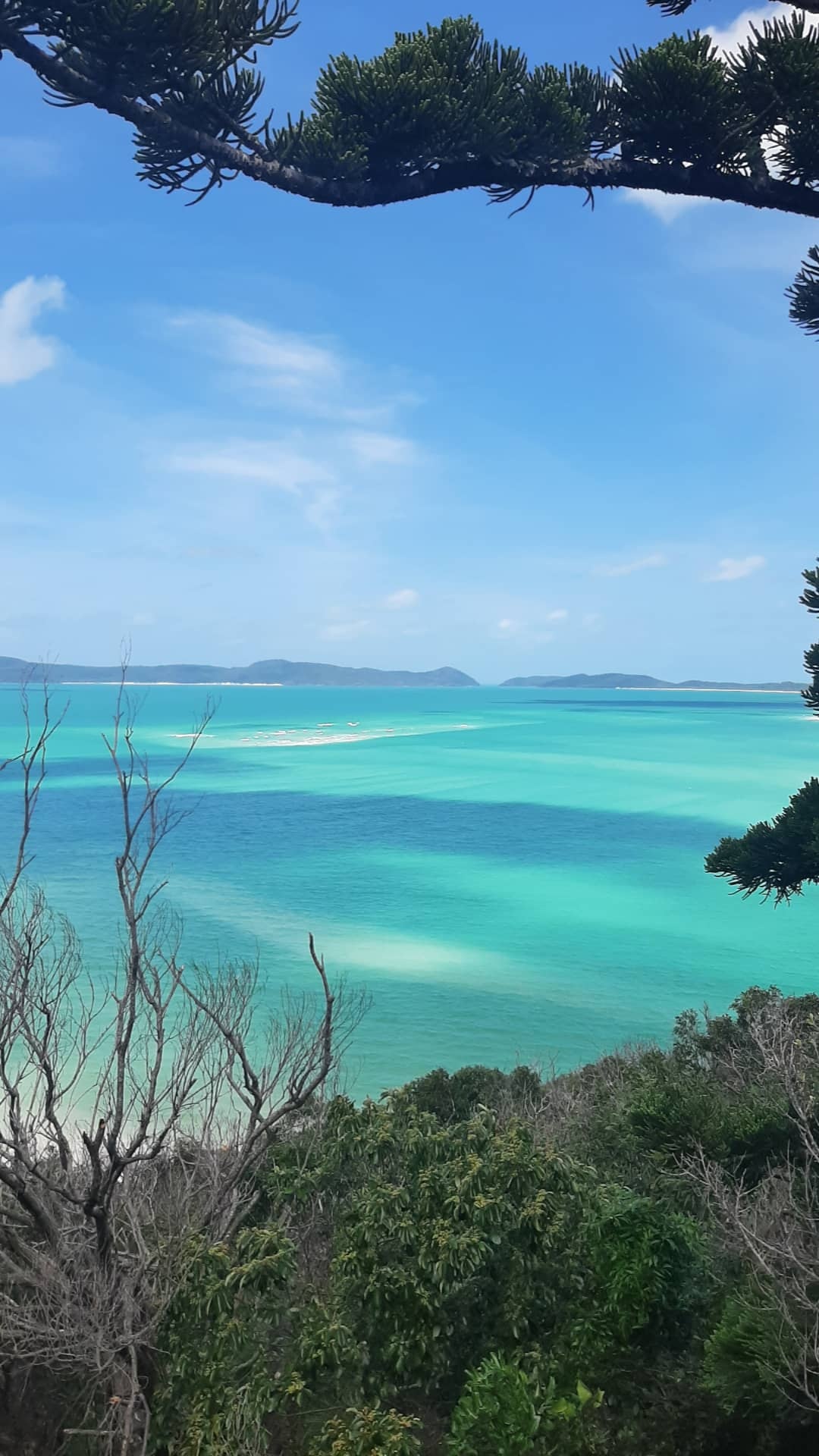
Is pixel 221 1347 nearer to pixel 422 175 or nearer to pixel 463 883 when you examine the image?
pixel 422 175

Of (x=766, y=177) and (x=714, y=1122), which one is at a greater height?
(x=766, y=177)

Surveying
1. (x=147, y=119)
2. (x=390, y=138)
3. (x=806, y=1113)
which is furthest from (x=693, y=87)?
(x=806, y=1113)

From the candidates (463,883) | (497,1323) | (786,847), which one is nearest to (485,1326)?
(497,1323)

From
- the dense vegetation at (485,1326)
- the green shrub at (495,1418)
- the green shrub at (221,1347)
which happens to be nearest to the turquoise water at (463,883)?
the dense vegetation at (485,1326)

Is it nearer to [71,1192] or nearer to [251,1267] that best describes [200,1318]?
[251,1267]

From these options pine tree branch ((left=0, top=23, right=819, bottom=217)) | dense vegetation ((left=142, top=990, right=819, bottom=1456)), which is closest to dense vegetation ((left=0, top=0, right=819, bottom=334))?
pine tree branch ((left=0, top=23, right=819, bottom=217))
